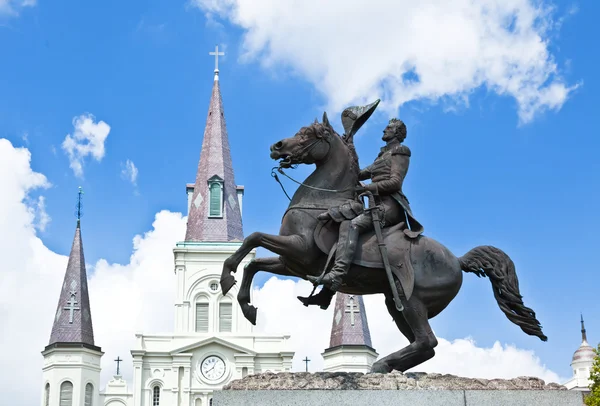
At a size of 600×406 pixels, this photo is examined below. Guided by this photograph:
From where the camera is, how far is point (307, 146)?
9.90 m

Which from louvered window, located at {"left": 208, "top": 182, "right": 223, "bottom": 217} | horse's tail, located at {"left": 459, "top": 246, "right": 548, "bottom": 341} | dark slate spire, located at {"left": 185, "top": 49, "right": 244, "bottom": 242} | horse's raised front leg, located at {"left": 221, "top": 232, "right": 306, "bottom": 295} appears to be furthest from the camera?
louvered window, located at {"left": 208, "top": 182, "right": 223, "bottom": 217}

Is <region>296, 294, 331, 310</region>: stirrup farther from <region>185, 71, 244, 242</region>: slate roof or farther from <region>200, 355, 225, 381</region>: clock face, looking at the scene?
<region>185, 71, 244, 242</region>: slate roof

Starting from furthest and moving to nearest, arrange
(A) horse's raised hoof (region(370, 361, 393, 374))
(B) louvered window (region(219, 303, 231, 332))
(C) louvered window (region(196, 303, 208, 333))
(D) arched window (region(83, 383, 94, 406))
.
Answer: (C) louvered window (region(196, 303, 208, 333)), (B) louvered window (region(219, 303, 231, 332)), (D) arched window (region(83, 383, 94, 406)), (A) horse's raised hoof (region(370, 361, 393, 374))

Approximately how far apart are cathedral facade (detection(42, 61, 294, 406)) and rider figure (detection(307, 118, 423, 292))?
50.5 meters

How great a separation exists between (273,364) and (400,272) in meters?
53.0

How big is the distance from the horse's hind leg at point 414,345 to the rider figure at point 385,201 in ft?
2.42

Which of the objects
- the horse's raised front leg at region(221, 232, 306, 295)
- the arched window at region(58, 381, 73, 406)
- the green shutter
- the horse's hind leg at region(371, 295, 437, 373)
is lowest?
the horse's hind leg at region(371, 295, 437, 373)

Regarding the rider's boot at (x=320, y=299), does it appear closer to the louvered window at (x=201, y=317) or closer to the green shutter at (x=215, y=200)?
the louvered window at (x=201, y=317)

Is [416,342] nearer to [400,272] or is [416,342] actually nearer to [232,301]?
[400,272]

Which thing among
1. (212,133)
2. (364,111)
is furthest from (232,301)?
(364,111)

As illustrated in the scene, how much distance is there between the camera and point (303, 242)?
9.36 meters

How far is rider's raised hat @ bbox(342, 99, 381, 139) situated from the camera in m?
10.4

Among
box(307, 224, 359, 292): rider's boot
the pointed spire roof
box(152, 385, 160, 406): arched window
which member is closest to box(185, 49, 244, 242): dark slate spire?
the pointed spire roof

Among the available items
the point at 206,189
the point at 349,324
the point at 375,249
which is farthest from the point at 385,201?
the point at 206,189
